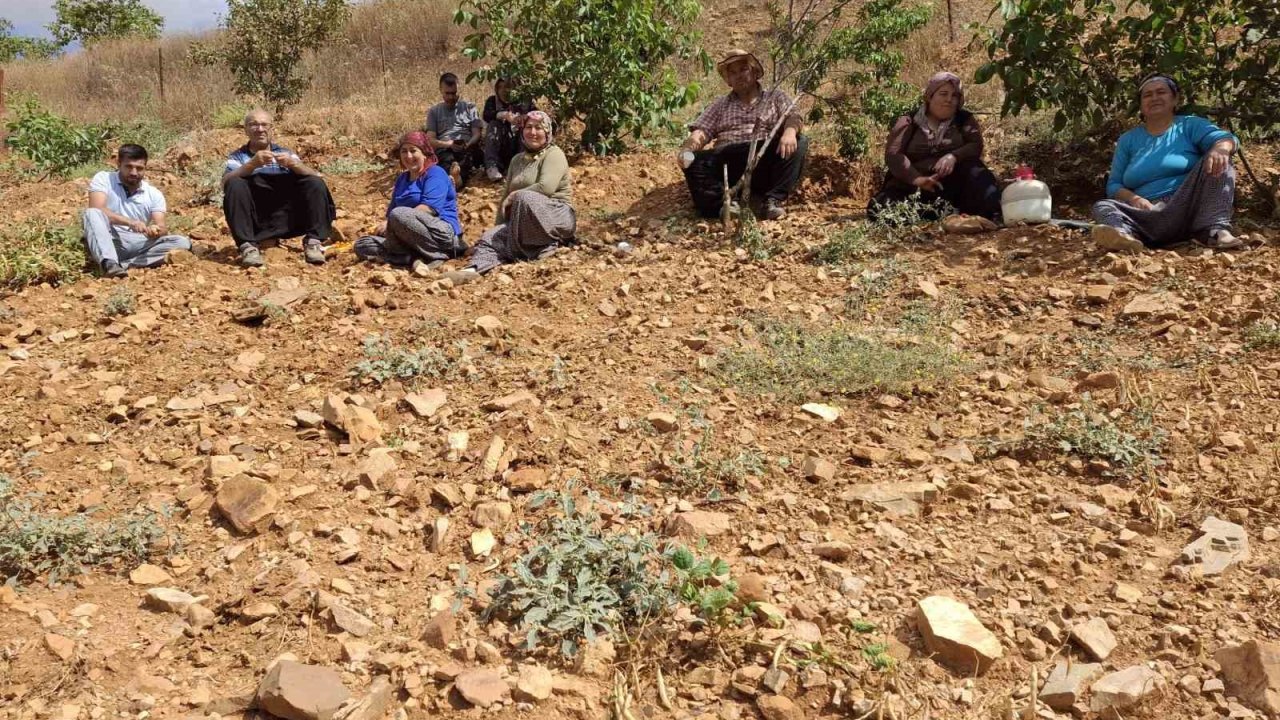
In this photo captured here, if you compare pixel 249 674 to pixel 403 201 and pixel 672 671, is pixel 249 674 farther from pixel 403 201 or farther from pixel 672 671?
pixel 403 201

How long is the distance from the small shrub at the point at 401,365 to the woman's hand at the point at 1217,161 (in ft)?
11.1

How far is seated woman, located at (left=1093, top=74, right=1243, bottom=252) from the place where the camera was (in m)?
3.97

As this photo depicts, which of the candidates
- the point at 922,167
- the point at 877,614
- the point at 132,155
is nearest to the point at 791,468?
the point at 877,614

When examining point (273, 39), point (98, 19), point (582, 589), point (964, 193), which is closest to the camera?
point (582, 589)

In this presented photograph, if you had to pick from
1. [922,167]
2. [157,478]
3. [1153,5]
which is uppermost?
[1153,5]

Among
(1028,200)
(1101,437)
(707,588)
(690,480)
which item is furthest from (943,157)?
(707,588)

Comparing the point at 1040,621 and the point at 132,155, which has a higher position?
the point at 132,155

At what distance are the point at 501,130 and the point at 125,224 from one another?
2.63 metres

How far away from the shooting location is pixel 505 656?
1917 mm

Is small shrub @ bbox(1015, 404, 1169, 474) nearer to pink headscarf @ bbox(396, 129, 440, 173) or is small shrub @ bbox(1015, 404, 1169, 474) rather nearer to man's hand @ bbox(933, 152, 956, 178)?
man's hand @ bbox(933, 152, 956, 178)

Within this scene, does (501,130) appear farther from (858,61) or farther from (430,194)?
(858,61)

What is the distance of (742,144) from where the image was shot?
5023 mm

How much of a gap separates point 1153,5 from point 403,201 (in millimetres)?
4007

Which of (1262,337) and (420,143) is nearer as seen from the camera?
(1262,337)
